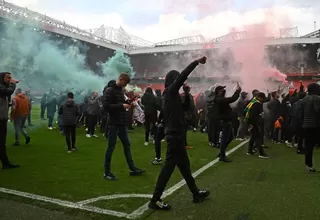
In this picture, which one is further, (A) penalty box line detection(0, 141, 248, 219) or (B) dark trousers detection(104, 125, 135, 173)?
(B) dark trousers detection(104, 125, 135, 173)

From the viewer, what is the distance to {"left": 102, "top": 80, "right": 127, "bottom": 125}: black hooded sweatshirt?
18.5 ft

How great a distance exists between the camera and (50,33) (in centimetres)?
3666

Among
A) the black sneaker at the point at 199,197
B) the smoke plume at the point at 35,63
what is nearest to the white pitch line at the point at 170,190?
the black sneaker at the point at 199,197

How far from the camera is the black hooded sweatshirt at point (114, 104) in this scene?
5.62 m

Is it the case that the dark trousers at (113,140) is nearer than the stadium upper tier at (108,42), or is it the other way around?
the dark trousers at (113,140)

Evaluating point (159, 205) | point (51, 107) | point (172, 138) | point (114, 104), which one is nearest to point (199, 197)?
point (159, 205)

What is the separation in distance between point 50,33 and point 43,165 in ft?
109

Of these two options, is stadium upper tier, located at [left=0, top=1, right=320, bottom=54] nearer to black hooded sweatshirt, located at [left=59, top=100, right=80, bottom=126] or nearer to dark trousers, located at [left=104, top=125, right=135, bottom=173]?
black hooded sweatshirt, located at [left=59, top=100, right=80, bottom=126]

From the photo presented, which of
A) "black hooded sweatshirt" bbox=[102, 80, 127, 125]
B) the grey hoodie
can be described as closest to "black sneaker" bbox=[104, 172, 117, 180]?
"black hooded sweatshirt" bbox=[102, 80, 127, 125]

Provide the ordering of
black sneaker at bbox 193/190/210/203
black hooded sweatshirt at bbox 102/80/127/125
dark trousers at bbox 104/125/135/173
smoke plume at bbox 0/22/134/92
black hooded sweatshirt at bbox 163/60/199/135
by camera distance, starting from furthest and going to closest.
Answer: smoke plume at bbox 0/22/134/92
dark trousers at bbox 104/125/135/173
black hooded sweatshirt at bbox 102/80/127/125
black sneaker at bbox 193/190/210/203
black hooded sweatshirt at bbox 163/60/199/135

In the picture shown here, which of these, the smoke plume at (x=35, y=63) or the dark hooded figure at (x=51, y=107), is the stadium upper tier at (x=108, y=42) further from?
the dark hooded figure at (x=51, y=107)

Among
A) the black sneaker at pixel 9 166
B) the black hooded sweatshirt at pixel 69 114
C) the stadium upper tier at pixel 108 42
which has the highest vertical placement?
the stadium upper tier at pixel 108 42

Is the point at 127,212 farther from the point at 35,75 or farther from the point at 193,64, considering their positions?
the point at 35,75

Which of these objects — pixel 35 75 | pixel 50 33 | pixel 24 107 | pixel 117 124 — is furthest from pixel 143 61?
pixel 117 124
